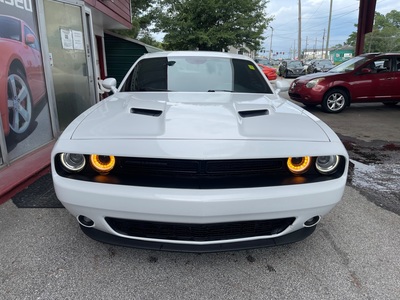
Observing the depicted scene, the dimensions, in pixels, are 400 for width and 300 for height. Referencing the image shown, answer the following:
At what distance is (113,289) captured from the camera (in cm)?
189

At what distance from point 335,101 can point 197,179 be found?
761 cm

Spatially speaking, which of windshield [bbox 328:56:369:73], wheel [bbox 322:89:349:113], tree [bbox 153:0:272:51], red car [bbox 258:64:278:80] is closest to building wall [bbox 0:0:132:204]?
wheel [bbox 322:89:349:113]

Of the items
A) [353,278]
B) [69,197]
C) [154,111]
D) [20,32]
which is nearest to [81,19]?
→ [20,32]

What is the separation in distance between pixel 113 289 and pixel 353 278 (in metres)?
1.55

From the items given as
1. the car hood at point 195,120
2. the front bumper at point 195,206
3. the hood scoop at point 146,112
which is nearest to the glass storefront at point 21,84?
the car hood at point 195,120

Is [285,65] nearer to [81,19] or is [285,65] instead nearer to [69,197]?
[81,19]

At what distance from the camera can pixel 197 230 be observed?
1864 mm

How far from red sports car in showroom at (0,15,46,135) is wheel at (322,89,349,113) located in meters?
6.93

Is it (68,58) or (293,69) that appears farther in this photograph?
(293,69)

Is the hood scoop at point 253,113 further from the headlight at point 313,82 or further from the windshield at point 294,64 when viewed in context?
the windshield at point 294,64

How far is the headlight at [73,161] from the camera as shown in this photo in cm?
194

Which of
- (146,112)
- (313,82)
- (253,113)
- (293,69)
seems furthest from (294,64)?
(146,112)

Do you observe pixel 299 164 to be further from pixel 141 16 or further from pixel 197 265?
pixel 141 16

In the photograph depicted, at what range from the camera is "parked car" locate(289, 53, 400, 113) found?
8.18 m
